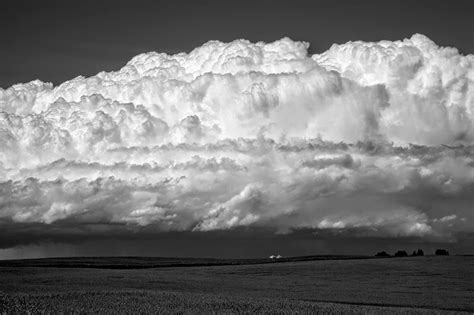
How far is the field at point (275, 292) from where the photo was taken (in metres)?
48.4

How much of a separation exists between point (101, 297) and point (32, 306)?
15702 millimetres

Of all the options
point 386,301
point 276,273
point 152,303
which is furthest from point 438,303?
point 276,273

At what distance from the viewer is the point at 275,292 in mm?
73750

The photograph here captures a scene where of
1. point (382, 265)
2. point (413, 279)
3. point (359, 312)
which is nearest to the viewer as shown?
point (359, 312)

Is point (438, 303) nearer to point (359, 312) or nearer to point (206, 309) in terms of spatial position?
point (359, 312)

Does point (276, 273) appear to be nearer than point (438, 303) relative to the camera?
No

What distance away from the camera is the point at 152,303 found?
5081cm

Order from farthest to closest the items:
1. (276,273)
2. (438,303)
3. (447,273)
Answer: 1. (276,273)
2. (447,273)
3. (438,303)

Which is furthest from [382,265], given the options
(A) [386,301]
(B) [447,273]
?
(A) [386,301]

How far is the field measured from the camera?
48.4 meters

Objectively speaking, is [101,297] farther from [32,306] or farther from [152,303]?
[32,306]

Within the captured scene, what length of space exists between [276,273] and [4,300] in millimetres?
79718

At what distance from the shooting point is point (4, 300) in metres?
39.8

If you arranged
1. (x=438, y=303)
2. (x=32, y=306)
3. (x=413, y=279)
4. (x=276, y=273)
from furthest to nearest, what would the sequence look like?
(x=276, y=273) → (x=413, y=279) → (x=438, y=303) → (x=32, y=306)
